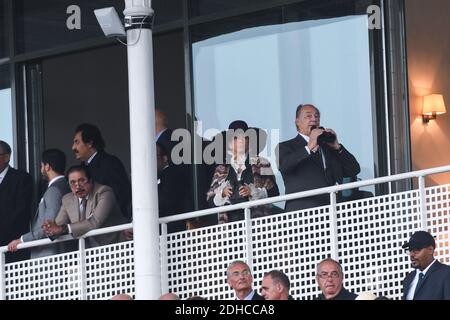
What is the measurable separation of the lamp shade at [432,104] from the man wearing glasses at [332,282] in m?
3.72

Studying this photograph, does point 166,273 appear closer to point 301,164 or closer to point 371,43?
point 301,164

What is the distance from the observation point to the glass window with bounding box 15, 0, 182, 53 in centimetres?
1639

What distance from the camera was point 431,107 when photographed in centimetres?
1484

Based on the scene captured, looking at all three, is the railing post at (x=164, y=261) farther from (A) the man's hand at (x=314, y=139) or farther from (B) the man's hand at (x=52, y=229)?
(A) the man's hand at (x=314, y=139)

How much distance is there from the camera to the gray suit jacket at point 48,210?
1385cm

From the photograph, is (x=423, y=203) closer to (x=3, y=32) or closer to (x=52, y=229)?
(x=52, y=229)

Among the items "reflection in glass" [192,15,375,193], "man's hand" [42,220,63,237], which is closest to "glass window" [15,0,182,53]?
"reflection in glass" [192,15,375,193]

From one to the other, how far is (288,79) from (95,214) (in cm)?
282

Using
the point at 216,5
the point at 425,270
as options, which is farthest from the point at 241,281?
the point at 216,5

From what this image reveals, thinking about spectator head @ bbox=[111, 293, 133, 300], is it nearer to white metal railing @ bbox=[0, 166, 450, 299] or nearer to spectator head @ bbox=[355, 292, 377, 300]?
white metal railing @ bbox=[0, 166, 450, 299]

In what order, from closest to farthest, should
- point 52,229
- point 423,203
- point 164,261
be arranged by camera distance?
point 423,203
point 164,261
point 52,229

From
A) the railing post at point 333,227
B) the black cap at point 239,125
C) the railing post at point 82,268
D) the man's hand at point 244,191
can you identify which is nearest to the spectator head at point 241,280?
the railing post at point 333,227

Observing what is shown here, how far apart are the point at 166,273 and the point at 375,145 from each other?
2.75 m
